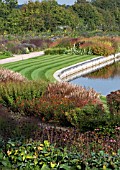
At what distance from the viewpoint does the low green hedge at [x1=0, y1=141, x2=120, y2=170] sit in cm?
501

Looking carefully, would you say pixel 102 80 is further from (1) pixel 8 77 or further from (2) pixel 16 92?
(2) pixel 16 92

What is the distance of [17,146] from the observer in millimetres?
5602

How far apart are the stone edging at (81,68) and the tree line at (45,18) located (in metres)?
15.0

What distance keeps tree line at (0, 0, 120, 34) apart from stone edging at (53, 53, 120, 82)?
15.0 metres

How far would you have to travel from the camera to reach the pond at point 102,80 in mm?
14238

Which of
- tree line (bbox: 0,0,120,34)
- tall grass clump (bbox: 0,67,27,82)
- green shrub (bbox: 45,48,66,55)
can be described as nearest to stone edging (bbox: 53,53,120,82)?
green shrub (bbox: 45,48,66,55)

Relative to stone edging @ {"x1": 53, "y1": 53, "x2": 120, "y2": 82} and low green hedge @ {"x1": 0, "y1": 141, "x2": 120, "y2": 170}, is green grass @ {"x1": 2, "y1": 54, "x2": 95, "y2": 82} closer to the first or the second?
stone edging @ {"x1": 53, "y1": 53, "x2": 120, "y2": 82}

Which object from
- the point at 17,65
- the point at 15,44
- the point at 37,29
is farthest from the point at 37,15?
the point at 17,65

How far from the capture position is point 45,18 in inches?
1588

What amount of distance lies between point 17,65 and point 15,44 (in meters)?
8.10

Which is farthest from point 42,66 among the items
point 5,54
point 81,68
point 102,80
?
point 5,54

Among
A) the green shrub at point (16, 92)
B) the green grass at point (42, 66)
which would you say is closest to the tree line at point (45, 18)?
the green grass at point (42, 66)

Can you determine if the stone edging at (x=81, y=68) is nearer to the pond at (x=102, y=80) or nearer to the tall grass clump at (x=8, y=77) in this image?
the pond at (x=102, y=80)

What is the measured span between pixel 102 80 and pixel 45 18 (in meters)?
25.5
